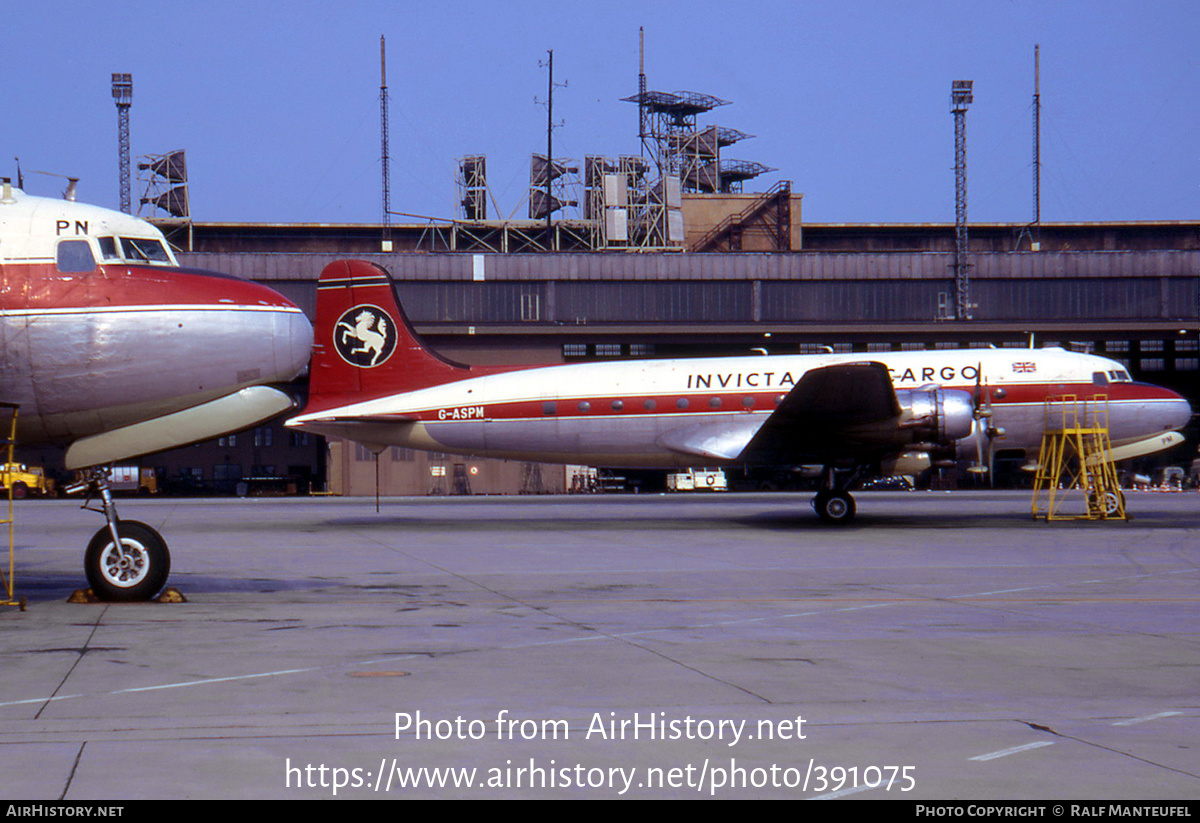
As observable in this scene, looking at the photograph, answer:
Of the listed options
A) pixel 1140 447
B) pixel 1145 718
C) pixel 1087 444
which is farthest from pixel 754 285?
pixel 1145 718

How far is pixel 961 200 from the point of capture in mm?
68938

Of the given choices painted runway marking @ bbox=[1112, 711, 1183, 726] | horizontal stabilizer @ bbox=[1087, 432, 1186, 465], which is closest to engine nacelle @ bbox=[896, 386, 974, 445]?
horizontal stabilizer @ bbox=[1087, 432, 1186, 465]

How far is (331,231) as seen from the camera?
84.1 m

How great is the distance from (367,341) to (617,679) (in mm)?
24201

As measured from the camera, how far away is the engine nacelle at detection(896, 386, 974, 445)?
26906mm

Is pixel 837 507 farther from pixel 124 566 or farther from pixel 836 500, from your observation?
pixel 124 566

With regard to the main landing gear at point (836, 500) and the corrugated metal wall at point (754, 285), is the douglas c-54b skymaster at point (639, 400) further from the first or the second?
the corrugated metal wall at point (754, 285)

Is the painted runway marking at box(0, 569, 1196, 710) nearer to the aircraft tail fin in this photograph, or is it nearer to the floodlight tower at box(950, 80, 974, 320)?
the aircraft tail fin

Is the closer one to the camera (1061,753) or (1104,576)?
(1061,753)

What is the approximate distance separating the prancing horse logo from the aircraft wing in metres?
10.0

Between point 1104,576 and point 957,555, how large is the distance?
3.71 m

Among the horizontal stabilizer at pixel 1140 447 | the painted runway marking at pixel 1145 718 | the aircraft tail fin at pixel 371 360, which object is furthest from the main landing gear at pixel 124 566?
the horizontal stabilizer at pixel 1140 447

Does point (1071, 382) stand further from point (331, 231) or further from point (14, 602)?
point (331, 231)

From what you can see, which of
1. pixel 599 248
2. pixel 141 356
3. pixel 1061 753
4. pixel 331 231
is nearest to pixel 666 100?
pixel 599 248
